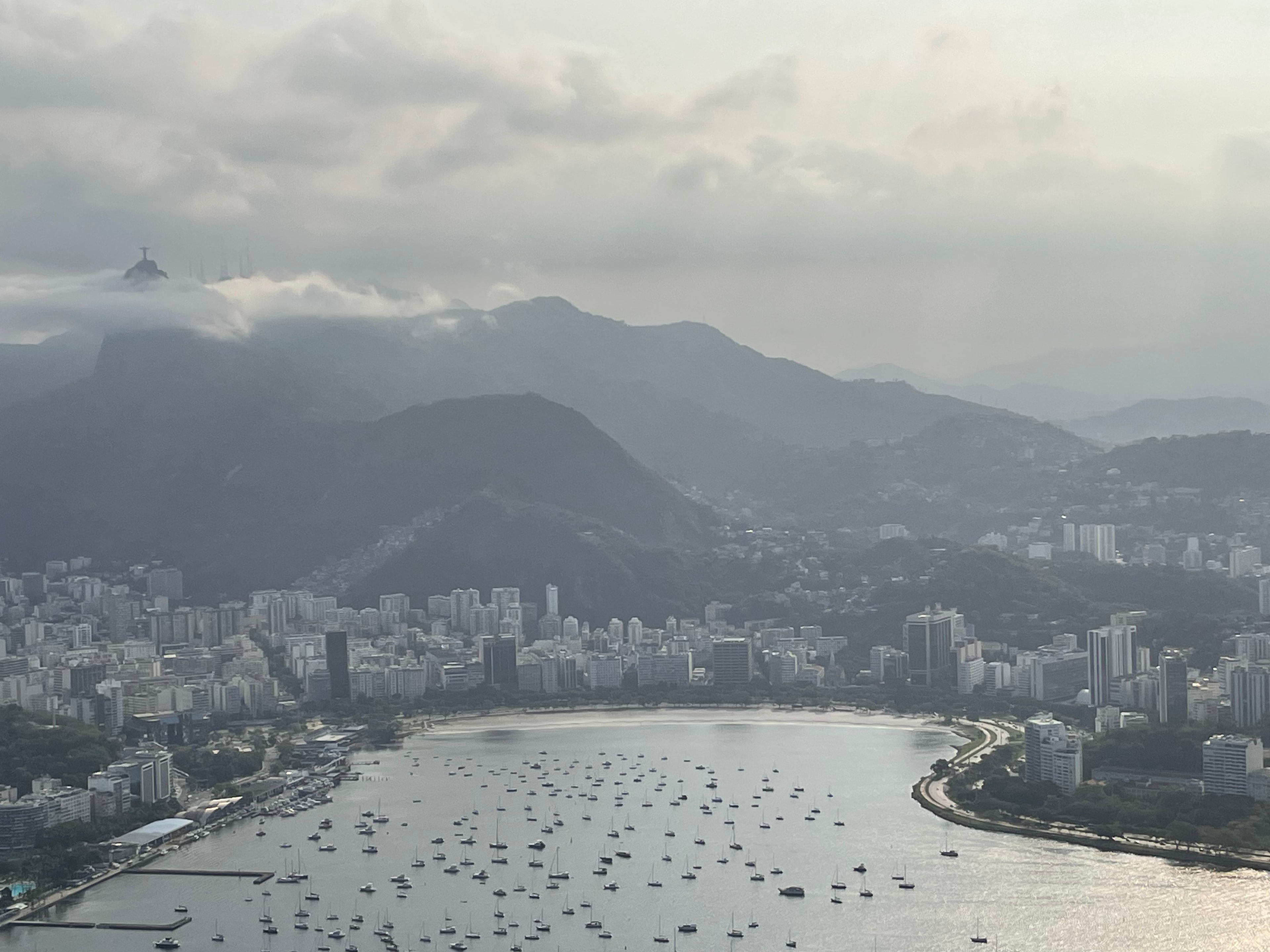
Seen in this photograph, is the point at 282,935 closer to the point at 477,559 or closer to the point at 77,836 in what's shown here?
the point at 77,836

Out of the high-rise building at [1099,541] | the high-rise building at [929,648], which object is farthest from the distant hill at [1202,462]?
the high-rise building at [929,648]

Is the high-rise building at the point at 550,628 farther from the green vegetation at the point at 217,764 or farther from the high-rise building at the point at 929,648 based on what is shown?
the green vegetation at the point at 217,764

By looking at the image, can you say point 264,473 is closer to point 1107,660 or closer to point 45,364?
point 45,364

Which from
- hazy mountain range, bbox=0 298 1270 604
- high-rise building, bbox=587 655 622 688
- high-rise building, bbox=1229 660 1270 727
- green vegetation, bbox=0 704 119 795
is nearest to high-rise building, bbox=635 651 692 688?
high-rise building, bbox=587 655 622 688

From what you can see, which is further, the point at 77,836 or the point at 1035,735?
the point at 1035,735

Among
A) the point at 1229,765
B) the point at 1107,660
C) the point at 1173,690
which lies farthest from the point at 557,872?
the point at 1107,660

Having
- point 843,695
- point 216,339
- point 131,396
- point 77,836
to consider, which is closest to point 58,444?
point 131,396
